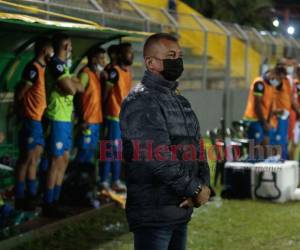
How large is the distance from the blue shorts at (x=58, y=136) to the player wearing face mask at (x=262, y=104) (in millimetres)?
3864

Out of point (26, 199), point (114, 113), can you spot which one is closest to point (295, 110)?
point (114, 113)

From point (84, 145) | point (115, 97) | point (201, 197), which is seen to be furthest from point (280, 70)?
point (201, 197)

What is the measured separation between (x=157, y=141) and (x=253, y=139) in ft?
22.3

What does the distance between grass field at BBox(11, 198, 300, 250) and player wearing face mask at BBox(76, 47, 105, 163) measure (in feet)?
2.49

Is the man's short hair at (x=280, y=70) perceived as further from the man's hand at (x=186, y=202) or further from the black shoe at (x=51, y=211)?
the man's hand at (x=186, y=202)

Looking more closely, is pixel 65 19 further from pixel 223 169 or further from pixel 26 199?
pixel 223 169

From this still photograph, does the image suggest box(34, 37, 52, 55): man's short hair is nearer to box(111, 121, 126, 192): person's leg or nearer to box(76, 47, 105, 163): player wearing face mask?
box(76, 47, 105, 163): player wearing face mask

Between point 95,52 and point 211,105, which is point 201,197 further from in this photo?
point 211,105

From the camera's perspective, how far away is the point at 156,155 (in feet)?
11.3

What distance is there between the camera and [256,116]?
1003cm

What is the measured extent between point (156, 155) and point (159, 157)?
0.03 metres

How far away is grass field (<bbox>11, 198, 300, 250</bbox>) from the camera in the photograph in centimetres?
635

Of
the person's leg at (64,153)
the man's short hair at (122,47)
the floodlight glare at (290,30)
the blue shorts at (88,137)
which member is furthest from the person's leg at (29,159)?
the floodlight glare at (290,30)

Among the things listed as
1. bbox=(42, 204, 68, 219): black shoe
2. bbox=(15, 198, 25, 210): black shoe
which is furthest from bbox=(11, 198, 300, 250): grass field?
bbox=(15, 198, 25, 210): black shoe
